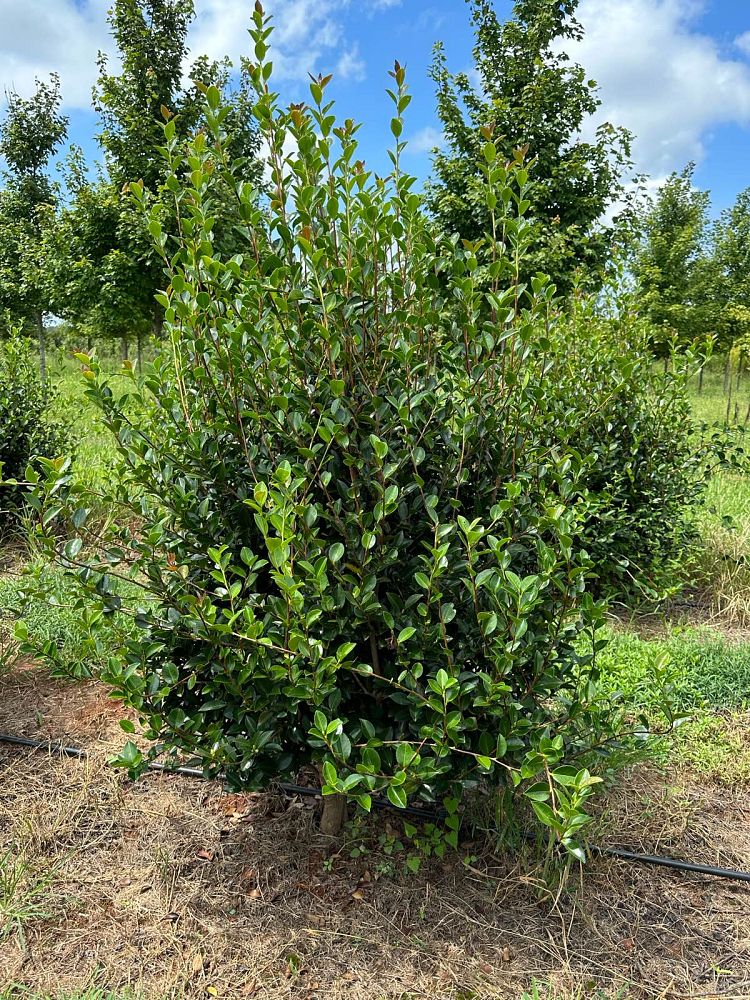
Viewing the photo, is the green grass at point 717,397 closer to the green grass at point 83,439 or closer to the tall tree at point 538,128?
the tall tree at point 538,128

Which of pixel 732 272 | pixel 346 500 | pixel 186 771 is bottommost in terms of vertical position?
pixel 186 771

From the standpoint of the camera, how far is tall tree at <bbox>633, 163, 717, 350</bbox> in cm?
1585

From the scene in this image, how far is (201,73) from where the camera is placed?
12.7 m

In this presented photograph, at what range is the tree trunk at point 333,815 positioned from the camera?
239cm

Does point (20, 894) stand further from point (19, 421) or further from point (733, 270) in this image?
point (733, 270)

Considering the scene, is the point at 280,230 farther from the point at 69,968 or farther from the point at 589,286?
the point at 589,286

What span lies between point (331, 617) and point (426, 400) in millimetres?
682

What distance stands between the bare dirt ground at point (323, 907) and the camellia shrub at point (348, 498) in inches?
16.6

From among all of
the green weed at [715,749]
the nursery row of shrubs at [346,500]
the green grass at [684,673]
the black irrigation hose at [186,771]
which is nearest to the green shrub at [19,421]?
the black irrigation hose at [186,771]

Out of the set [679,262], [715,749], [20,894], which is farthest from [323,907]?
[679,262]

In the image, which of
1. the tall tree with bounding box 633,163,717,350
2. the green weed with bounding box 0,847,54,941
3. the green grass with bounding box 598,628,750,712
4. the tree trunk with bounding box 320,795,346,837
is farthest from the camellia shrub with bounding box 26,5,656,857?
the tall tree with bounding box 633,163,717,350

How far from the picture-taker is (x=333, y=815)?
2.41 m

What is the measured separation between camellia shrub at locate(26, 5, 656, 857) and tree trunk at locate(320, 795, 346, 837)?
12.0 inches

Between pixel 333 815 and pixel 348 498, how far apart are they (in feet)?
3.91
